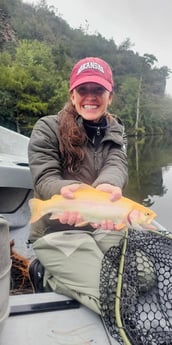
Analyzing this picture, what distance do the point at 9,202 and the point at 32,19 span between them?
56562 millimetres

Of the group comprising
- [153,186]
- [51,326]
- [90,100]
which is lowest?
[153,186]

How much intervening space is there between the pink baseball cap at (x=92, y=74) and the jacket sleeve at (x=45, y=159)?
0.29 meters

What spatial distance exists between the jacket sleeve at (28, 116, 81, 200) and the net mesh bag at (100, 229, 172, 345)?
0.49m

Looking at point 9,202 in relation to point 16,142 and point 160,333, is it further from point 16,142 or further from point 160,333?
point 160,333

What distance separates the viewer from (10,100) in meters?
20.9

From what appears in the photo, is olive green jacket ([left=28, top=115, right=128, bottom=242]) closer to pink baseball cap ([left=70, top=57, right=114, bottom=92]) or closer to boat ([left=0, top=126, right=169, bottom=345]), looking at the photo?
pink baseball cap ([left=70, top=57, right=114, bottom=92])

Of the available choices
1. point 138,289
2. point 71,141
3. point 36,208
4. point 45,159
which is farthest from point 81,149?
point 138,289

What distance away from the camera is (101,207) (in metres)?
1.62

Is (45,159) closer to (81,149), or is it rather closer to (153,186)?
(81,149)

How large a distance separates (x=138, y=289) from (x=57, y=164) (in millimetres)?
840

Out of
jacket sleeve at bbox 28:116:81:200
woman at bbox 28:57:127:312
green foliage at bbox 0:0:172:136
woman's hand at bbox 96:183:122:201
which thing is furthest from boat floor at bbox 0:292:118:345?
green foliage at bbox 0:0:172:136

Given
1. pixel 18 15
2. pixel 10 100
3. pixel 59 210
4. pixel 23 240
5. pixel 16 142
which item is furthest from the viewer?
pixel 18 15

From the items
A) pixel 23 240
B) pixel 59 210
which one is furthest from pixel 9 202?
pixel 59 210

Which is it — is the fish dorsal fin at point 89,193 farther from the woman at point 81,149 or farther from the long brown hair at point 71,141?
the long brown hair at point 71,141
